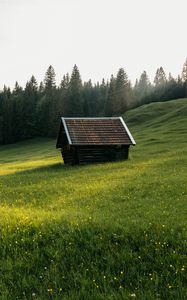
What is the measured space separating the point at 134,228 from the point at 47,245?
2384 millimetres

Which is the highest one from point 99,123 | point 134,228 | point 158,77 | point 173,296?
point 158,77

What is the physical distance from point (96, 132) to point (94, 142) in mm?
2243

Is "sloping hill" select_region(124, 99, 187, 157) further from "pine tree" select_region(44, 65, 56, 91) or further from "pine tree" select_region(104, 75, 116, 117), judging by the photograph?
"pine tree" select_region(44, 65, 56, 91)

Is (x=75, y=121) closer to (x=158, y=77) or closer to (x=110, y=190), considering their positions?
(x=110, y=190)

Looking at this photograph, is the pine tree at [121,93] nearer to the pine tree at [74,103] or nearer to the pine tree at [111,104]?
the pine tree at [111,104]

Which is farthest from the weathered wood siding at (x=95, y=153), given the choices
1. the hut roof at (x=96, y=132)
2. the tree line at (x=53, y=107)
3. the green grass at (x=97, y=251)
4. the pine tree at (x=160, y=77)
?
the pine tree at (x=160, y=77)

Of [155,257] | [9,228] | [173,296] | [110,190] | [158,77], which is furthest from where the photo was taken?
[158,77]

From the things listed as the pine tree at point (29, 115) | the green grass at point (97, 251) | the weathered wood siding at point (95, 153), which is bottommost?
the green grass at point (97, 251)

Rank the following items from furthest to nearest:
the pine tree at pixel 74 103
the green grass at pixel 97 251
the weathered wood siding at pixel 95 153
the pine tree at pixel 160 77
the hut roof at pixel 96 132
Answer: the pine tree at pixel 160 77 < the pine tree at pixel 74 103 < the hut roof at pixel 96 132 < the weathered wood siding at pixel 95 153 < the green grass at pixel 97 251

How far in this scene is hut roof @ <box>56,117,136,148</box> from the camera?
128 ft

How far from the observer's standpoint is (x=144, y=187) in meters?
19.2

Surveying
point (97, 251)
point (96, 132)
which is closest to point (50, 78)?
point (96, 132)

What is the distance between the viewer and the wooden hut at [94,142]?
127 ft

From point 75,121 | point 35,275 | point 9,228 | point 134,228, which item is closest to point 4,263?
point 35,275
